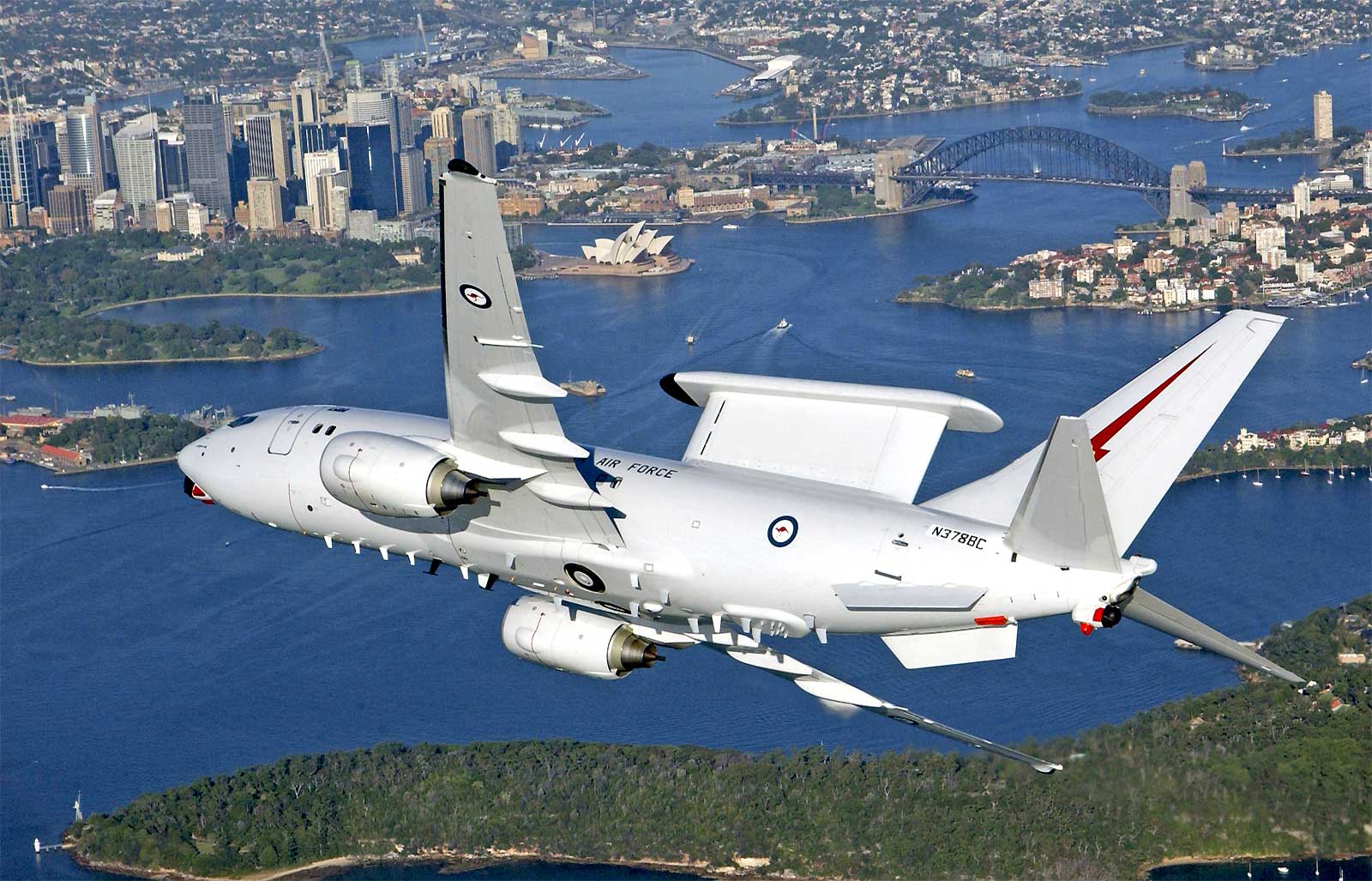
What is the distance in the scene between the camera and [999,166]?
158m

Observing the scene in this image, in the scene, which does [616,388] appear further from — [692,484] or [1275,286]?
[692,484]

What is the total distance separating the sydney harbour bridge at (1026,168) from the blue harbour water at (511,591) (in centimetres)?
1816

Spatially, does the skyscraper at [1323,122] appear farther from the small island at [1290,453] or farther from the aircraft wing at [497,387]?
the aircraft wing at [497,387]

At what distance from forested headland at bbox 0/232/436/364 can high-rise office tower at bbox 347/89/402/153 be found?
20.8m

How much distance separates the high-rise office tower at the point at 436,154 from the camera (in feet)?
522

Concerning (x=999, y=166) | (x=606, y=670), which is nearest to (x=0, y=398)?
(x=999, y=166)

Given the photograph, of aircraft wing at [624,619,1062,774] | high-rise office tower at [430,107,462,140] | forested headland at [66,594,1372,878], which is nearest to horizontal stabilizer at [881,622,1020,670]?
aircraft wing at [624,619,1062,774]

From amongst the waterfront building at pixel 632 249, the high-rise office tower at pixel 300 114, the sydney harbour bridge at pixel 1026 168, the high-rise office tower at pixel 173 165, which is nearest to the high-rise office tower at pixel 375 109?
the high-rise office tower at pixel 300 114

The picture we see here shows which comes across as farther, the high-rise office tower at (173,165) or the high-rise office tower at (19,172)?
the high-rise office tower at (19,172)

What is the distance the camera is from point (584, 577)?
27.4 m

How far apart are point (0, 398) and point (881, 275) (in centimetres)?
4873

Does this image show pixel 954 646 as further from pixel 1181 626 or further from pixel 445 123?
pixel 445 123

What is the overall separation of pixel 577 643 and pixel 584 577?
2.86 feet

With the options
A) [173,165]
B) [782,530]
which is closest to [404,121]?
[173,165]
